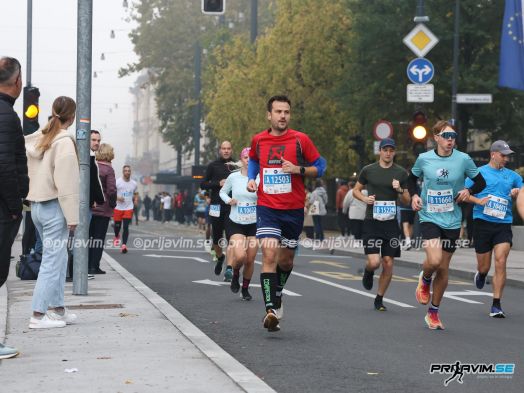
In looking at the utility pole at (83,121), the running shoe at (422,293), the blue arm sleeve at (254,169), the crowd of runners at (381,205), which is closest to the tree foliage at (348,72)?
the crowd of runners at (381,205)

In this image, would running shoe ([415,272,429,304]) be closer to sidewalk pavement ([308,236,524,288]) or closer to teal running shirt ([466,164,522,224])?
teal running shirt ([466,164,522,224])

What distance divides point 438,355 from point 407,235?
736 inches

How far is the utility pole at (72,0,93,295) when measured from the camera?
12391mm

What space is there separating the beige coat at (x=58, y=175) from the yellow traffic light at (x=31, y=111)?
33.1 ft

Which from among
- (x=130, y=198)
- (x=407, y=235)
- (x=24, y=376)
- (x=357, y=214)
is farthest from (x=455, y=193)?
(x=357, y=214)

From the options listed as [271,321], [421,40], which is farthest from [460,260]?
[271,321]

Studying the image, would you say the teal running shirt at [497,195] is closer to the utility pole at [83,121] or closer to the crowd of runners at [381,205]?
the crowd of runners at [381,205]

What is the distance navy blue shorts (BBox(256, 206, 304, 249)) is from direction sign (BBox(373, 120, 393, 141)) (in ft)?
51.6

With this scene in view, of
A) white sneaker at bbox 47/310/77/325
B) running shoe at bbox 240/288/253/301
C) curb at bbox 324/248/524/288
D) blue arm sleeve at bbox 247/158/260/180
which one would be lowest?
curb at bbox 324/248/524/288

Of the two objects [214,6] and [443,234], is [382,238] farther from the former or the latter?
[214,6]

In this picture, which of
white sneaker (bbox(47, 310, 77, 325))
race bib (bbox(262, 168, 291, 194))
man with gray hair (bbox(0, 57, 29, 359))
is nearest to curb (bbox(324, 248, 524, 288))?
race bib (bbox(262, 168, 291, 194))

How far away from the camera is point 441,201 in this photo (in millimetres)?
11008

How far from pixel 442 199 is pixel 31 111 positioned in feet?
33.4

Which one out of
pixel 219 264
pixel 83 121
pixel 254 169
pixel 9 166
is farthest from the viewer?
pixel 219 264
